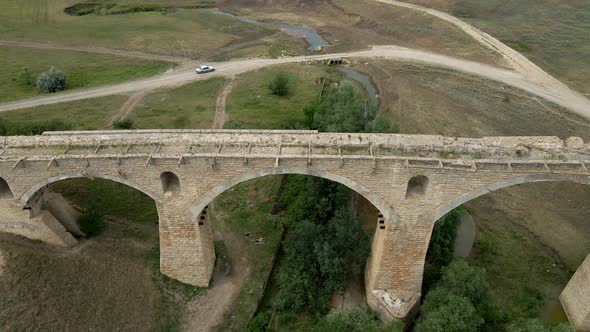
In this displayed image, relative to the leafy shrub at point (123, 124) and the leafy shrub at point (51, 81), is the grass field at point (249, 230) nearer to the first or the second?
the leafy shrub at point (123, 124)

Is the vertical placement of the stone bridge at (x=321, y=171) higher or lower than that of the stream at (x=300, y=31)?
higher

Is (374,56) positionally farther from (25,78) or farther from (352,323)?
(25,78)

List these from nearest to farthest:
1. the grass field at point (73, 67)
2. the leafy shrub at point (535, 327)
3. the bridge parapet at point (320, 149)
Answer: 1. the leafy shrub at point (535, 327)
2. the bridge parapet at point (320, 149)
3. the grass field at point (73, 67)

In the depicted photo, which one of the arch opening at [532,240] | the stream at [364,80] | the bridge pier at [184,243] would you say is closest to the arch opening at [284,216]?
the bridge pier at [184,243]

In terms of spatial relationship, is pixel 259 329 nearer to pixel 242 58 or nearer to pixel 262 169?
pixel 262 169

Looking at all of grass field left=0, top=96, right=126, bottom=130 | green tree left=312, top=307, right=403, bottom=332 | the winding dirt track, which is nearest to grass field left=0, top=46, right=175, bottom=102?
the winding dirt track

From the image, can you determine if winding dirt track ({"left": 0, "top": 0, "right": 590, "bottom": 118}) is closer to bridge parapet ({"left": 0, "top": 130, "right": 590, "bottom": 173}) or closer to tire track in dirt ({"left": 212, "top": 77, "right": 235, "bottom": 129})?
tire track in dirt ({"left": 212, "top": 77, "right": 235, "bottom": 129})
